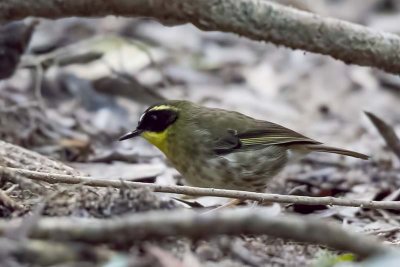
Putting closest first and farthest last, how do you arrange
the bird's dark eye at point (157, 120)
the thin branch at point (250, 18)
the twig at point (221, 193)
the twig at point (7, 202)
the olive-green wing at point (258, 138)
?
the twig at point (7, 202), the twig at point (221, 193), the thin branch at point (250, 18), the olive-green wing at point (258, 138), the bird's dark eye at point (157, 120)

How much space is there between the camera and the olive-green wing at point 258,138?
237 inches

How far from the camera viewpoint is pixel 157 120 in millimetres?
6172

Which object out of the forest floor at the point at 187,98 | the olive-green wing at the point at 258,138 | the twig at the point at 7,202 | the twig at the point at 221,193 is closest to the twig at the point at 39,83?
the forest floor at the point at 187,98

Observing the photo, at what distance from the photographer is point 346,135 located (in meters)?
8.73

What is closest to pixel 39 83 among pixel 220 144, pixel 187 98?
pixel 187 98

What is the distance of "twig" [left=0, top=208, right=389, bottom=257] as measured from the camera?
8.98ft

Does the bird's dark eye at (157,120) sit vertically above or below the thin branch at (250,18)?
below

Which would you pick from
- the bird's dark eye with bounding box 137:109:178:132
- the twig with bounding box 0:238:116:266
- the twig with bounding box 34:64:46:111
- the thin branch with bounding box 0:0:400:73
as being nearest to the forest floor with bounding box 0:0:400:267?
the twig with bounding box 34:64:46:111

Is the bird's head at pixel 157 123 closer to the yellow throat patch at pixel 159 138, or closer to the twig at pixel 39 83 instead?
the yellow throat patch at pixel 159 138

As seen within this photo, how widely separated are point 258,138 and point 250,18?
1.07 m

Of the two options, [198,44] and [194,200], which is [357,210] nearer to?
[194,200]

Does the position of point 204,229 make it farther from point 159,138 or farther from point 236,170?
point 159,138

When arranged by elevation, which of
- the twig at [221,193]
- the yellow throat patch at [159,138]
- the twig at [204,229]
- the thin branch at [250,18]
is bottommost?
the twig at [204,229]

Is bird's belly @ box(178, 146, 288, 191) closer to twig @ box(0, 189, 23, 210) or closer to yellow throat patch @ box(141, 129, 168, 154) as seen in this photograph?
yellow throat patch @ box(141, 129, 168, 154)
